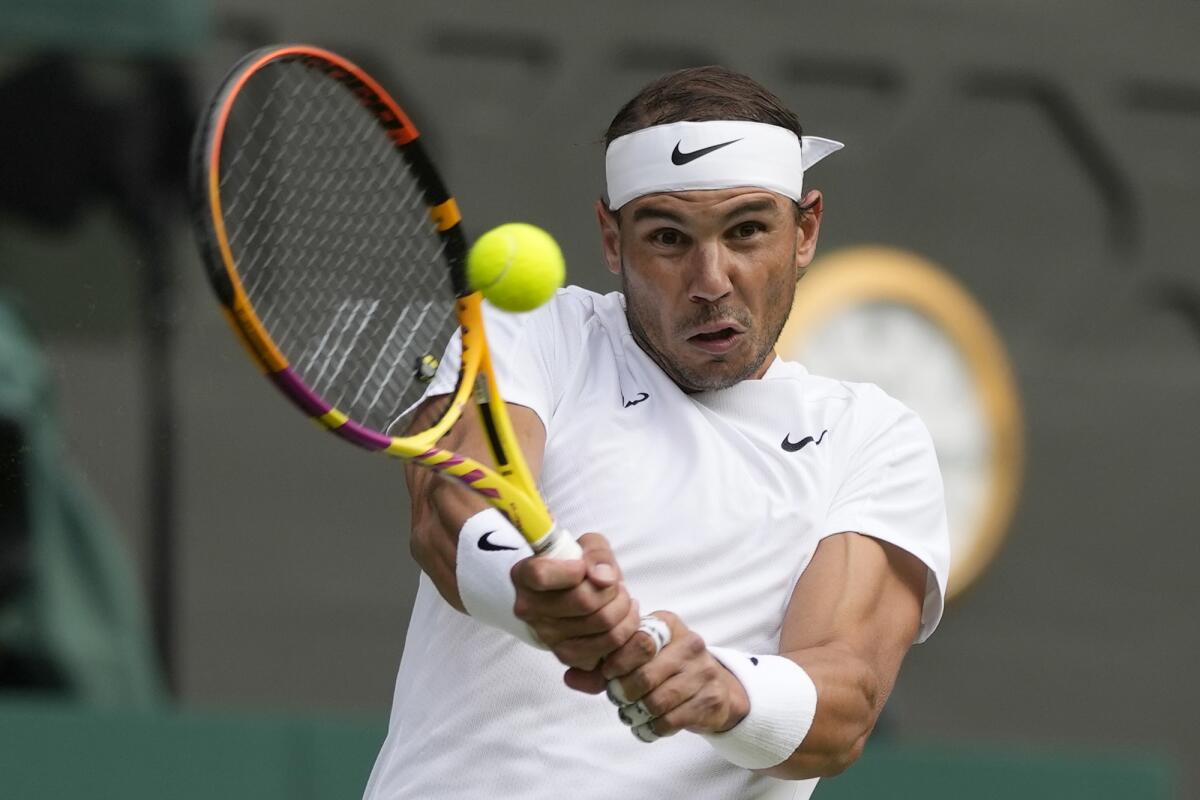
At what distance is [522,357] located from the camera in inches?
131

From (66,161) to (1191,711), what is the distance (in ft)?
15.8

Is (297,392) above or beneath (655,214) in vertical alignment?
beneath

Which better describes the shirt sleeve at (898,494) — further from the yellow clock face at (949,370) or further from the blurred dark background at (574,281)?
the yellow clock face at (949,370)

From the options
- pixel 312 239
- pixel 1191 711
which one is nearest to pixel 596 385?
pixel 312 239

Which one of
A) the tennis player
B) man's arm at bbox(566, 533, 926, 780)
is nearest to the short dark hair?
the tennis player

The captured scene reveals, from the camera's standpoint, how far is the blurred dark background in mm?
7707

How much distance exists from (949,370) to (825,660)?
6.17 m

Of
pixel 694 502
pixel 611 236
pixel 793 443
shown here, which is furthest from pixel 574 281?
pixel 694 502

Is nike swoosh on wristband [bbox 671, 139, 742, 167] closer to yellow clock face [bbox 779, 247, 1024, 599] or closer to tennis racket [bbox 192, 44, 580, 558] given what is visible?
tennis racket [bbox 192, 44, 580, 558]

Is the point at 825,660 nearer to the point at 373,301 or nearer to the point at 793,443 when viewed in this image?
the point at 793,443

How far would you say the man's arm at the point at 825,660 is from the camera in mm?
2936

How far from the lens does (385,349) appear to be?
136 inches

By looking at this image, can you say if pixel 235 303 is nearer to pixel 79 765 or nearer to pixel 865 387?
pixel 865 387

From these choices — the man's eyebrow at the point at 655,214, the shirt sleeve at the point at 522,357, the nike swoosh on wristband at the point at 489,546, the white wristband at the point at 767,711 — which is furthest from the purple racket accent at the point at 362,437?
the man's eyebrow at the point at 655,214
